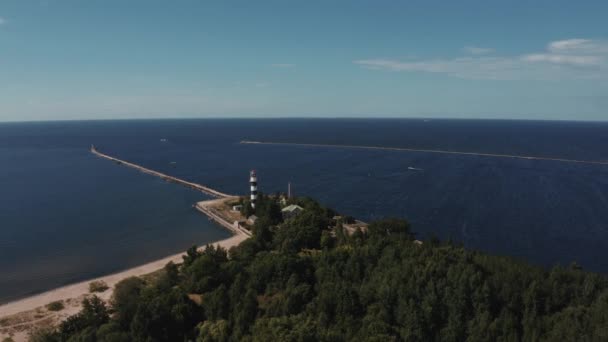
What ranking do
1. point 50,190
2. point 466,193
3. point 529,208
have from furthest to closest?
point 50,190 < point 466,193 < point 529,208

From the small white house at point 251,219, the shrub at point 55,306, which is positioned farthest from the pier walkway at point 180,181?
the shrub at point 55,306

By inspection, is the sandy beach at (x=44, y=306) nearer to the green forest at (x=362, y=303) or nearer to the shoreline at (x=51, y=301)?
the shoreline at (x=51, y=301)

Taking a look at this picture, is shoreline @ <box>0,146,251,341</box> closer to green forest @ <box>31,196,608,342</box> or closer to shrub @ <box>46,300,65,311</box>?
shrub @ <box>46,300,65,311</box>

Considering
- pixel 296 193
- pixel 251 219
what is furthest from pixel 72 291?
pixel 296 193

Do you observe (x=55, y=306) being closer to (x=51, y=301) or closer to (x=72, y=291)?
(x=51, y=301)

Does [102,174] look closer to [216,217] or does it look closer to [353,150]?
[216,217]

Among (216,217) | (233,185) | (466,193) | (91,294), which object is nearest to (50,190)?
(233,185)
